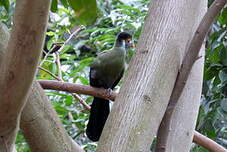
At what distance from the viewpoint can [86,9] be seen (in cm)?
104

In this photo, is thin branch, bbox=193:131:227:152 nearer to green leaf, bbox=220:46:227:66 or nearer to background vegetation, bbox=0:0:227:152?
background vegetation, bbox=0:0:227:152

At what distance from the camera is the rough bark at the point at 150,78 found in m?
0.89

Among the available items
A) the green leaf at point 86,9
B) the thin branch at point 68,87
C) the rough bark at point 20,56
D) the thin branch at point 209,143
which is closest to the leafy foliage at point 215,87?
the thin branch at point 209,143

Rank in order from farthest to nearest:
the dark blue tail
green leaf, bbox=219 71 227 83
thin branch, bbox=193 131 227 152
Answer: the dark blue tail < green leaf, bbox=219 71 227 83 < thin branch, bbox=193 131 227 152

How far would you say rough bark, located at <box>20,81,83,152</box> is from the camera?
87 cm

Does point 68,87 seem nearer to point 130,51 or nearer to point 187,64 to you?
point 187,64

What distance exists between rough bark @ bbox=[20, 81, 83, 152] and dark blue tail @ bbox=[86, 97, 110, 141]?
1.02 m

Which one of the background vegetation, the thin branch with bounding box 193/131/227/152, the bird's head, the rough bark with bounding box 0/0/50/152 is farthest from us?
the bird's head

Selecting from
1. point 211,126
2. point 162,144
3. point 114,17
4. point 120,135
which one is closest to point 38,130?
point 120,135

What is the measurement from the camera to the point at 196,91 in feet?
3.68

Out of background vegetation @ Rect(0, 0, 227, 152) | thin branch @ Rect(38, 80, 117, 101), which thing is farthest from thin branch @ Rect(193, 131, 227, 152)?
thin branch @ Rect(38, 80, 117, 101)

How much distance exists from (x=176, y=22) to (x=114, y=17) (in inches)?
72.4

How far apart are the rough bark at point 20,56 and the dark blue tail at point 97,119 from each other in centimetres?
114

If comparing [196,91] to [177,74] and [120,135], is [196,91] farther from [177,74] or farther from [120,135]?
[120,135]
